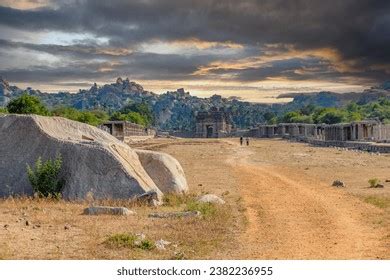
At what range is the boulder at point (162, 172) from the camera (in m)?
25.0

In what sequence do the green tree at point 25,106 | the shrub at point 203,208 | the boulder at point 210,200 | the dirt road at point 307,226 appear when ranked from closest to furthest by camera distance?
the dirt road at point 307,226 < the shrub at point 203,208 < the boulder at point 210,200 < the green tree at point 25,106

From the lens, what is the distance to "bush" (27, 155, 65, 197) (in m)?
21.8

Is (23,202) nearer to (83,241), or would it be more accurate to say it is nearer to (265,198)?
(83,241)

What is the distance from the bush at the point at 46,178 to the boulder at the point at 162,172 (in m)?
4.09

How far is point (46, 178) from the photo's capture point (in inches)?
859

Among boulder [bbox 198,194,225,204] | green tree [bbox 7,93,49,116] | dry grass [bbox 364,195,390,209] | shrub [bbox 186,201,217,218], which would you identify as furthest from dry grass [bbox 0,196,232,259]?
green tree [bbox 7,93,49,116]

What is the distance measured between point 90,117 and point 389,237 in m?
129

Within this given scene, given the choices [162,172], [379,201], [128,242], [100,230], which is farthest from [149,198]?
[379,201]

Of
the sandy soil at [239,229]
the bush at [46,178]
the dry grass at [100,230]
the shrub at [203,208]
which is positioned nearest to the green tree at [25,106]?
the sandy soil at [239,229]

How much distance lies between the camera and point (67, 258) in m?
13.4

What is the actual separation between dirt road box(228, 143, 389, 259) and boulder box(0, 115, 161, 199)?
4530 millimetres

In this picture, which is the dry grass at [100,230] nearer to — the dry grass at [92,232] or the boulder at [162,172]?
the dry grass at [92,232]

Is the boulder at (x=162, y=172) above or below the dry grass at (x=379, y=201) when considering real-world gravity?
above

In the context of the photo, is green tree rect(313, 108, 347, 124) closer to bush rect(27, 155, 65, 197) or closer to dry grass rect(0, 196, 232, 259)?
bush rect(27, 155, 65, 197)
